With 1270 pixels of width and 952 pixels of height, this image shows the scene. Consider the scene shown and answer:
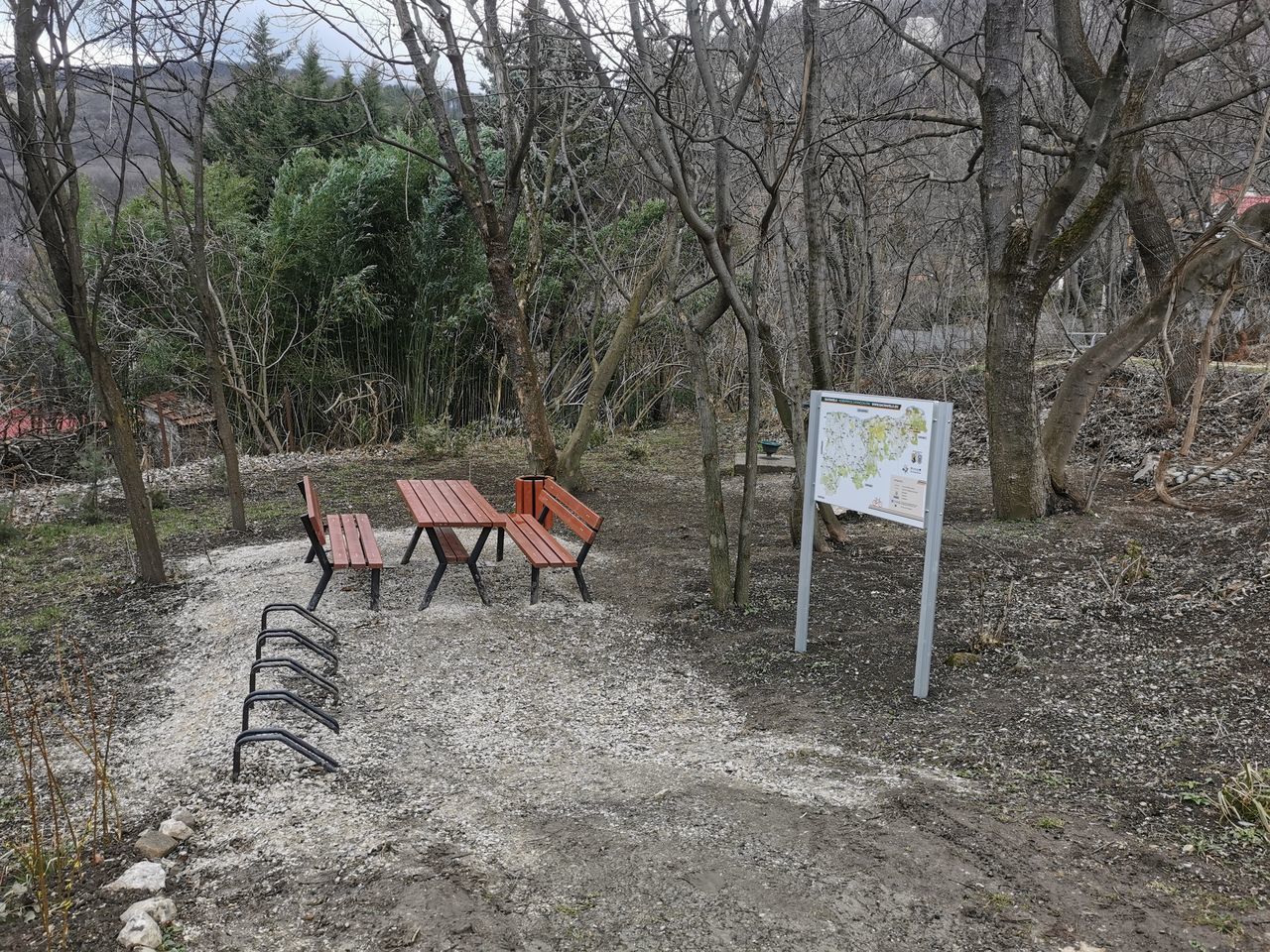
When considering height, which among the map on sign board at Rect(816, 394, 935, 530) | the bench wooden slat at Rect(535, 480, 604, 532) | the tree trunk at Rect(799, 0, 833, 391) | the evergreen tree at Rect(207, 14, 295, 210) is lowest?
the bench wooden slat at Rect(535, 480, 604, 532)

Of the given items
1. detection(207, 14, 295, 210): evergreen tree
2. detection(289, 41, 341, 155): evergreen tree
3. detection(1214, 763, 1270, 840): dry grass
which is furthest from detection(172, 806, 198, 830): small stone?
detection(289, 41, 341, 155): evergreen tree

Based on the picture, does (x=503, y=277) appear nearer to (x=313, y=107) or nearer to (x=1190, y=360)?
(x=1190, y=360)

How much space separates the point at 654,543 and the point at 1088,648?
11.0 feet

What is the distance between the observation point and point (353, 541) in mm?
5430

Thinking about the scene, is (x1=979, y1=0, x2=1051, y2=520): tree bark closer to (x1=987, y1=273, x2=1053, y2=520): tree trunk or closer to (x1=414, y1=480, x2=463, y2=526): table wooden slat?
(x1=987, y1=273, x2=1053, y2=520): tree trunk

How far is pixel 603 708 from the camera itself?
423 cm

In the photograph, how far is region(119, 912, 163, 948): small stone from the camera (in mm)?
2352

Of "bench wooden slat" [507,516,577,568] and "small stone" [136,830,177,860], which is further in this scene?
"bench wooden slat" [507,516,577,568]

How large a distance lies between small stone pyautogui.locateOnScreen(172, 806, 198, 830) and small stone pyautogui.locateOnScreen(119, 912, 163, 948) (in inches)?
22.9

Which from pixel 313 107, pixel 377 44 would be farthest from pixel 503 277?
pixel 313 107

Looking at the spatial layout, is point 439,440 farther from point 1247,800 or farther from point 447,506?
point 1247,800

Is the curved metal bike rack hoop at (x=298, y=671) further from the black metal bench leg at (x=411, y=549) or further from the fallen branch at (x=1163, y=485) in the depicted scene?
the fallen branch at (x=1163, y=485)

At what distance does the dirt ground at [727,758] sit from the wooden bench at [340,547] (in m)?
0.24

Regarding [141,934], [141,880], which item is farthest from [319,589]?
[141,934]
